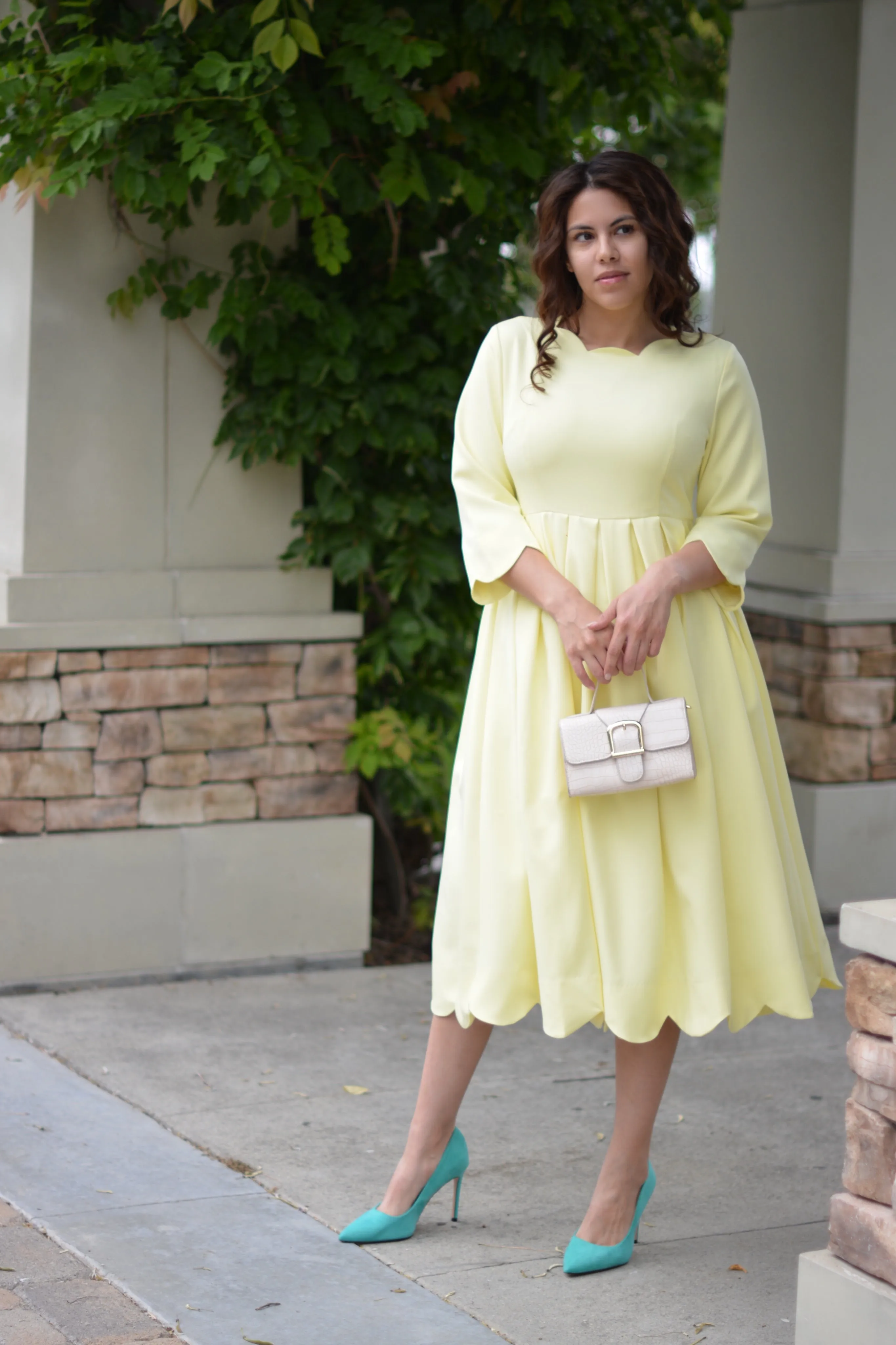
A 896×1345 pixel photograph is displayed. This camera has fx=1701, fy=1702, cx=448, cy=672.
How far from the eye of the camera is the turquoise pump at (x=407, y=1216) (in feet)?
9.79

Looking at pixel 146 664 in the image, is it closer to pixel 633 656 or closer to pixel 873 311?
pixel 633 656

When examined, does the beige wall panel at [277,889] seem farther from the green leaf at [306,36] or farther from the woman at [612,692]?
the green leaf at [306,36]

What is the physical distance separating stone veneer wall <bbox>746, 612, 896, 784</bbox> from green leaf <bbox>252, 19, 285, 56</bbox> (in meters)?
2.46

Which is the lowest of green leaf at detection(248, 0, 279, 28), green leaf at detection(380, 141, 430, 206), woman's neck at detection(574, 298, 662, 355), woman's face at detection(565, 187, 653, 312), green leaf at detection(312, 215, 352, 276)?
woman's neck at detection(574, 298, 662, 355)

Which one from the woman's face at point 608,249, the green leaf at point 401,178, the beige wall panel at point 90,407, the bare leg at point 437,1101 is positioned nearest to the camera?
the woman's face at point 608,249

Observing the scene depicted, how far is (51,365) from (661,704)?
2.30 metres

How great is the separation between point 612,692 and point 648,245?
756 mm

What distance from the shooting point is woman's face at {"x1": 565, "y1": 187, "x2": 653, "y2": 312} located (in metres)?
2.84

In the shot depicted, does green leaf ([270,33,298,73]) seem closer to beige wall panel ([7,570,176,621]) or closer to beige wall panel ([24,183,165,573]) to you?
beige wall panel ([24,183,165,573])

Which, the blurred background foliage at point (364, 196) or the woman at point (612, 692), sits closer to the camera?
the woman at point (612, 692)

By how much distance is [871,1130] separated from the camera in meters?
2.44

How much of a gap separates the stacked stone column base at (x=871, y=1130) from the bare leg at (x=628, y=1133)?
468 mm

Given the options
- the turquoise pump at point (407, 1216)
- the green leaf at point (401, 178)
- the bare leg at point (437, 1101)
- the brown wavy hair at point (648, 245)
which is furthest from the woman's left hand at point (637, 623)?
the green leaf at point (401, 178)

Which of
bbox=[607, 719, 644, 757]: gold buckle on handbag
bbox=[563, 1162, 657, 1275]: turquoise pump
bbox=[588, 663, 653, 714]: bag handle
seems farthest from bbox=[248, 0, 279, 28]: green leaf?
bbox=[563, 1162, 657, 1275]: turquoise pump
